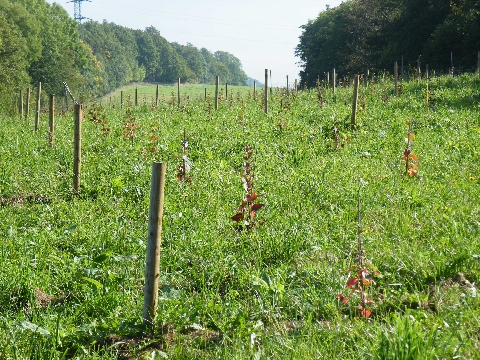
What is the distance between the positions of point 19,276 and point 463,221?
162 inches

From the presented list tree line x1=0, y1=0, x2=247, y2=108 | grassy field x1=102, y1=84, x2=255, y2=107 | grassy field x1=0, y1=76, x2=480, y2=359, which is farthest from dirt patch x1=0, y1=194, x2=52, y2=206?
grassy field x1=102, y1=84, x2=255, y2=107

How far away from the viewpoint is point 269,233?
191 inches

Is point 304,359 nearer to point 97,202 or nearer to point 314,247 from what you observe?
point 314,247

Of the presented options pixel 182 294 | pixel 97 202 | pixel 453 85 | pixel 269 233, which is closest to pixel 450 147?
pixel 269 233

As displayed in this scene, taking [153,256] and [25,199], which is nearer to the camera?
[153,256]

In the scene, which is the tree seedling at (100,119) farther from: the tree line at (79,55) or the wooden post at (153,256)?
the wooden post at (153,256)

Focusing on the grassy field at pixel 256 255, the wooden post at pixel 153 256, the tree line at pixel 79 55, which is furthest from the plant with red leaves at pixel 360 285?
the tree line at pixel 79 55

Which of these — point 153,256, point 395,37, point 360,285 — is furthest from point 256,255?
point 395,37

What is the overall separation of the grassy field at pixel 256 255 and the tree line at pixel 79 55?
9.05m

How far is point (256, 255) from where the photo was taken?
4570 millimetres

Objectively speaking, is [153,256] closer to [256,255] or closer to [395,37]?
[256,255]

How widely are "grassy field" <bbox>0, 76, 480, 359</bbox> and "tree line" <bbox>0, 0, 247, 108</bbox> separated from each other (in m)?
9.05

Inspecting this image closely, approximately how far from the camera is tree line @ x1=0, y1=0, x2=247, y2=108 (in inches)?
1672

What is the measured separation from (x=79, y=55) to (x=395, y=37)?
144 feet
